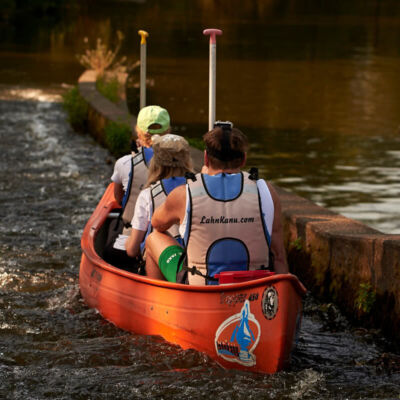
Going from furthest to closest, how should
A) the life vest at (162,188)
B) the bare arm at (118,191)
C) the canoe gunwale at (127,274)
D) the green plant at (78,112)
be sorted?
the green plant at (78,112) → the bare arm at (118,191) → the life vest at (162,188) → the canoe gunwale at (127,274)

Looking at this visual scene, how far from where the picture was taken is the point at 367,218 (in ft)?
33.3

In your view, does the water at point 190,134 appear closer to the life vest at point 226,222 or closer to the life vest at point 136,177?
the life vest at point 226,222

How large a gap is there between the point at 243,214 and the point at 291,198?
301cm

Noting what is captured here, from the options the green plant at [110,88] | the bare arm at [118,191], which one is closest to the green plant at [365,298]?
the bare arm at [118,191]

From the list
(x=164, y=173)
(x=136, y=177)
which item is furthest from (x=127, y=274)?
(x=136, y=177)

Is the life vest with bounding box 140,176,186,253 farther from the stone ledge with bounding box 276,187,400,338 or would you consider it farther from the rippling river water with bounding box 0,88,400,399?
the stone ledge with bounding box 276,187,400,338

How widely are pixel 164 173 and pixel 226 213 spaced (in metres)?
0.92

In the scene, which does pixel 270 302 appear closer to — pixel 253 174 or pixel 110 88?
pixel 253 174

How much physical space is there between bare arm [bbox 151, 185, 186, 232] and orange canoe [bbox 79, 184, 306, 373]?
373mm

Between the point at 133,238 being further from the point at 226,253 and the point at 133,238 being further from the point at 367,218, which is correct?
the point at 367,218

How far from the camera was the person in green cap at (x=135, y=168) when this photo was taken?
7441 mm

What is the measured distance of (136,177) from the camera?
24.6ft

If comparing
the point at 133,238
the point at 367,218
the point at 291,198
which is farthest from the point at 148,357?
the point at 367,218

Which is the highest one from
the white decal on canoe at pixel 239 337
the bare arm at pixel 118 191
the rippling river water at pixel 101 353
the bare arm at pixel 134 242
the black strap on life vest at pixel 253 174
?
the black strap on life vest at pixel 253 174
